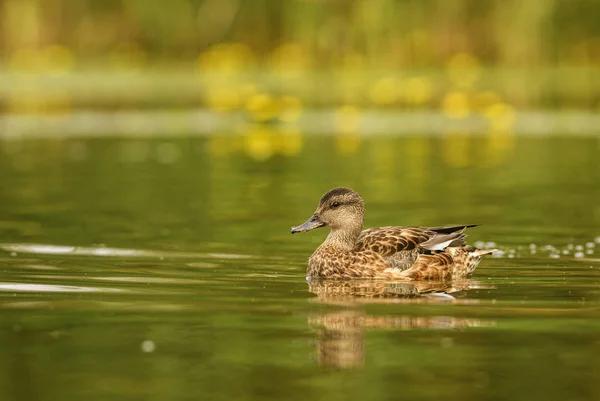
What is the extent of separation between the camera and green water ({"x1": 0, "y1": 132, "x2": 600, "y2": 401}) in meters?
6.40

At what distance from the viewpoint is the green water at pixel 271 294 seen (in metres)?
6.40

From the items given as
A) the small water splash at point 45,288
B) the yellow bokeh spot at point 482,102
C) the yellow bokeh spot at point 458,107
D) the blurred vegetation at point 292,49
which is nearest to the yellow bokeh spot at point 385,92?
the blurred vegetation at point 292,49

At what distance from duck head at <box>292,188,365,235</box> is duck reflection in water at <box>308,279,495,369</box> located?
612mm

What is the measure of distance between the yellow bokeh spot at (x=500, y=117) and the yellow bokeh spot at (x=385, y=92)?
4770 mm

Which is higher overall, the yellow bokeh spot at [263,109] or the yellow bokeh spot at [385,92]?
the yellow bokeh spot at [385,92]

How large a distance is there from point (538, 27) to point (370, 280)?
25.6 meters

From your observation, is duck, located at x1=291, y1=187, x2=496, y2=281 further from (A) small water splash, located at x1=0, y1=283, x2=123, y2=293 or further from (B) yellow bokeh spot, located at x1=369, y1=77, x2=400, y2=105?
(B) yellow bokeh spot, located at x1=369, y1=77, x2=400, y2=105

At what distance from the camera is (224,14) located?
37.5m

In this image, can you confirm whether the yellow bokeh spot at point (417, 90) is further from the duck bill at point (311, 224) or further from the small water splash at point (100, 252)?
the duck bill at point (311, 224)

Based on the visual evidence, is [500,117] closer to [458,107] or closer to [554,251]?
[458,107]

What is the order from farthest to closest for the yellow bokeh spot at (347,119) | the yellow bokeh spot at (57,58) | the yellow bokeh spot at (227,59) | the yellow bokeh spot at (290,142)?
the yellow bokeh spot at (227,59) → the yellow bokeh spot at (57,58) → the yellow bokeh spot at (347,119) → the yellow bokeh spot at (290,142)

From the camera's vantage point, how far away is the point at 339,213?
34.0ft

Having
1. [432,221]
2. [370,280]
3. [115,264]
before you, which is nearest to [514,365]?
[370,280]

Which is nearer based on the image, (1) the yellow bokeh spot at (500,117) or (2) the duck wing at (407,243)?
(2) the duck wing at (407,243)
